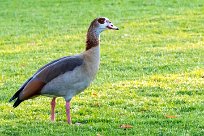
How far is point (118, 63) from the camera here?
48.0 ft

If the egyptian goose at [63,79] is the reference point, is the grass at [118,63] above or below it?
below

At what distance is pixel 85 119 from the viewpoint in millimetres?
9750

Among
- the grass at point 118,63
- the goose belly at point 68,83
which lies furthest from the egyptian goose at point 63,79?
the grass at point 118,63

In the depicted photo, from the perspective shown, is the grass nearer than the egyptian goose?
No

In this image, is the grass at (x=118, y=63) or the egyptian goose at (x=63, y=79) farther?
the grass at (x=118, y=63)

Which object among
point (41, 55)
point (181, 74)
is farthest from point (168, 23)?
point (181, 74)

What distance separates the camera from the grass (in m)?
9.51

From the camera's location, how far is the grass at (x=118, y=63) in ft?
31.2

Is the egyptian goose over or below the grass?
over

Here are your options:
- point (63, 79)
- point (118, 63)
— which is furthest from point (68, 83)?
point (118, 63)

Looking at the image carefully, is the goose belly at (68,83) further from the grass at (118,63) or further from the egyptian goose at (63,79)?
the grass at (118,63)

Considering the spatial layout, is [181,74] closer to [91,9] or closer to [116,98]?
[116,98]

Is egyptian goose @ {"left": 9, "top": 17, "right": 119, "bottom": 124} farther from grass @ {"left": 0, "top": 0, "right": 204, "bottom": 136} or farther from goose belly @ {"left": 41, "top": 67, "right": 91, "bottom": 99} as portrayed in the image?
grass @ {"left": 0, "top": 0, "right": 204, "bottom": 136}

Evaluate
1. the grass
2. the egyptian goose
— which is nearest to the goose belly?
the egyptian goose
